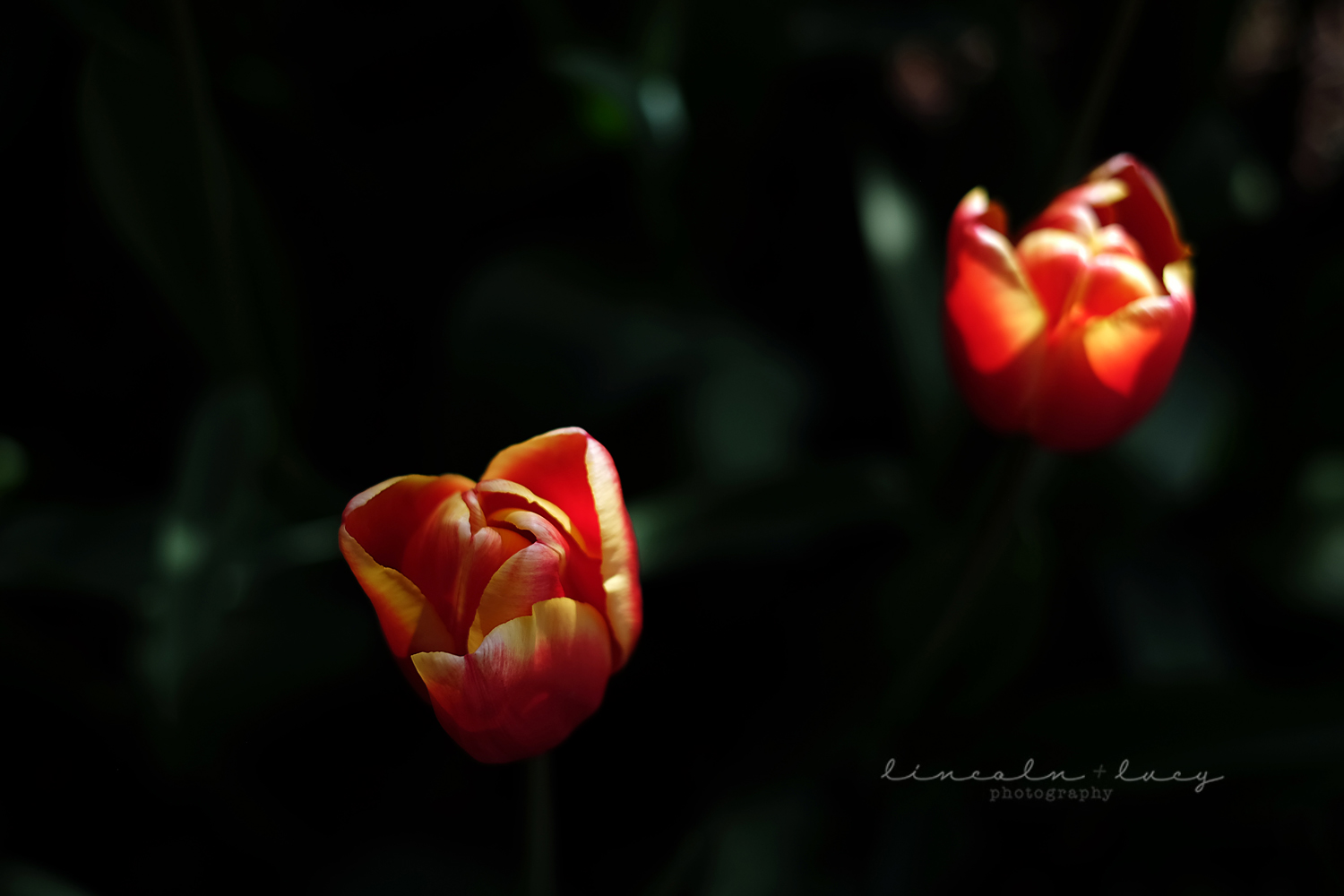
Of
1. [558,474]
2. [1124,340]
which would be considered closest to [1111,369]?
[1124,340]

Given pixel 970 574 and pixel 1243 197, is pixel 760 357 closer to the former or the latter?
pixel 970 574

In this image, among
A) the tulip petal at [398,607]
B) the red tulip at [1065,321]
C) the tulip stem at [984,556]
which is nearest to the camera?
the tulip petal at [398,607]

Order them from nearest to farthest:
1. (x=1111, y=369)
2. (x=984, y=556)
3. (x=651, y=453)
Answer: (x=1111, y=369)
(x=984, y=556)
(x=651, y=453)

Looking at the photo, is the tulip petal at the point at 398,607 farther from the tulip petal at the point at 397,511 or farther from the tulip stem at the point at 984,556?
the tulip stem at the point at 984,556

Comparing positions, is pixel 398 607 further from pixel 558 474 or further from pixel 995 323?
pixel 995 323

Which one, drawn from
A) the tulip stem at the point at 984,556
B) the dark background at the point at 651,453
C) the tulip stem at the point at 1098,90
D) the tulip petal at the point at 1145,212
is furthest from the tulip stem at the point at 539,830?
the tulip stem at the point at 1098,90

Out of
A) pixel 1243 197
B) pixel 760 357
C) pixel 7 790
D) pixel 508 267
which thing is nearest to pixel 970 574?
pixel 760 357
